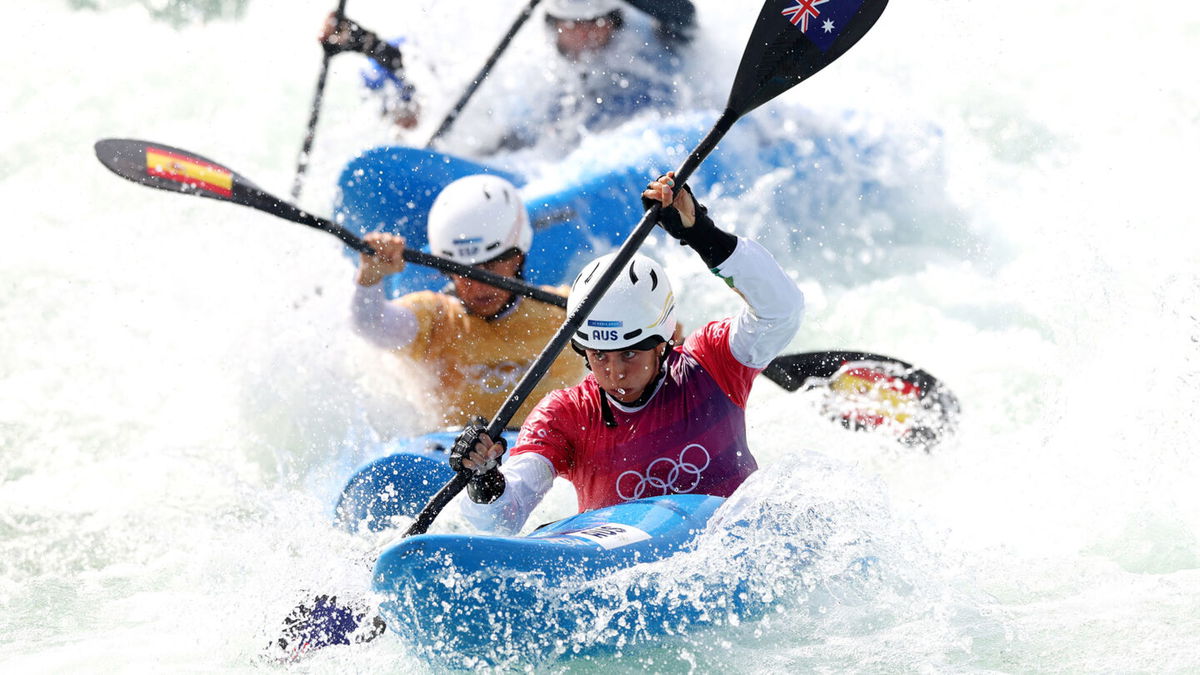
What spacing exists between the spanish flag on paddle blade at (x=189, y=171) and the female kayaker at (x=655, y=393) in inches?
83.3

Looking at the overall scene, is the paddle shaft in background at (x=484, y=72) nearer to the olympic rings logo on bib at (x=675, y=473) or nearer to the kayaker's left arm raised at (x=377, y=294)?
the kayaker's left arm raised at (x=377, y=294)

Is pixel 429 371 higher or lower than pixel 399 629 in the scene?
higher

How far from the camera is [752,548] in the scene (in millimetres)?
3293

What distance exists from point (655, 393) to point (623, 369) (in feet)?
0.46

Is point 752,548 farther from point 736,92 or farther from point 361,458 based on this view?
point 361,458

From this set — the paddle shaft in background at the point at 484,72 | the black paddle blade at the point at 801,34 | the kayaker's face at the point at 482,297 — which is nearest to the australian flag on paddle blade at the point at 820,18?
the black paddle blade at the point at 801,34

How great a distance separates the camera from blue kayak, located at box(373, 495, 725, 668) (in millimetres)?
2945

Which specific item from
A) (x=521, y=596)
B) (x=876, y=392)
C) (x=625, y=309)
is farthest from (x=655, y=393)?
(x=876, y=392)

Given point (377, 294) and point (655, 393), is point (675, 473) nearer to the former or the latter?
point (655, 393)

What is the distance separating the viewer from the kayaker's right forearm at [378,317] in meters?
4.79

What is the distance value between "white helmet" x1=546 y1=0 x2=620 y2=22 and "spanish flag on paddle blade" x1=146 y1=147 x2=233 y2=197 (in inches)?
126

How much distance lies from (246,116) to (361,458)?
5582 mm

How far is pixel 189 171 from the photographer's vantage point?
5.24 meters

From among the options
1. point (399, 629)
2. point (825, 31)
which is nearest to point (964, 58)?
→ point (825, 31)
